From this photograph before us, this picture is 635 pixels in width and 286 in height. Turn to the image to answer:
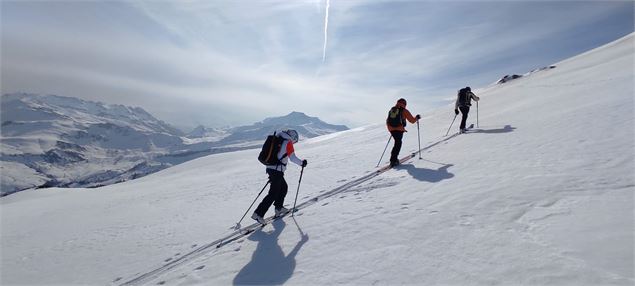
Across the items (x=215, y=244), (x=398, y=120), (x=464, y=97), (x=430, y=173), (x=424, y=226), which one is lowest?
(x=215, y=244)

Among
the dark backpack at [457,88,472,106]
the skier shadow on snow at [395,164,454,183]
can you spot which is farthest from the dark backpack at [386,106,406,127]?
the dark backpack at [457,88,472,106]

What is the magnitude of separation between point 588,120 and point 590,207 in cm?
756

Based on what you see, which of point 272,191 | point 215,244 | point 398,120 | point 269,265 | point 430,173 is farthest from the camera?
point 398,120

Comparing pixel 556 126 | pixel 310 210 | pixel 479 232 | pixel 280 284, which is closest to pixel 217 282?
pixel 280 284

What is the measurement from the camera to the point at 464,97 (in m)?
16.6

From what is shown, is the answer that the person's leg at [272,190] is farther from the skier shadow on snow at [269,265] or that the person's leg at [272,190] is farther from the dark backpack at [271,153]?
the skier shadow on snow at [269,265]

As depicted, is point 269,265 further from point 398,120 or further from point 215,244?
point 398,120

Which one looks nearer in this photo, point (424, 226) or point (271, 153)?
point (424, 226)

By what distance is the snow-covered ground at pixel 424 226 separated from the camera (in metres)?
4.66

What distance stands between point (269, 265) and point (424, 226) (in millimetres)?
2906

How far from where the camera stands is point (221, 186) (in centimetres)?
1623

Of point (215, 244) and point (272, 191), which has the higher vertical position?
point (272, 191)

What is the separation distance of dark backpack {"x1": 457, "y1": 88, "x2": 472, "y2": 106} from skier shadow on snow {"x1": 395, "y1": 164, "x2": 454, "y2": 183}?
23.0 ft

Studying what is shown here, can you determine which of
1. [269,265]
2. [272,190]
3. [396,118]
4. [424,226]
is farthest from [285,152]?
[396,118]
